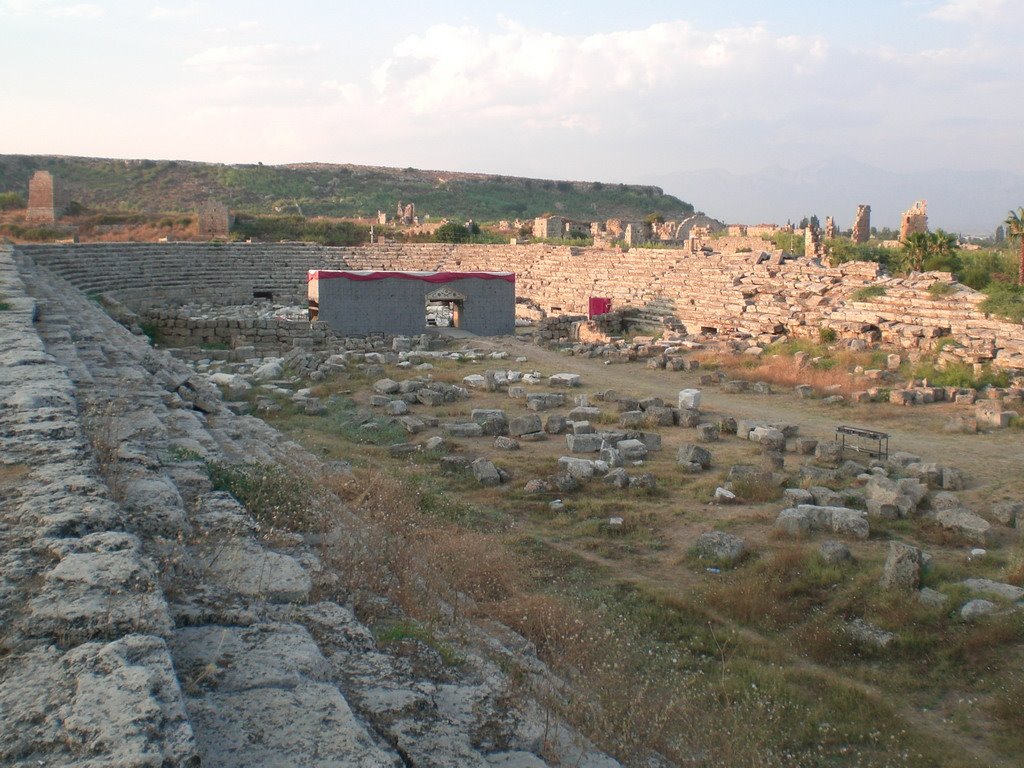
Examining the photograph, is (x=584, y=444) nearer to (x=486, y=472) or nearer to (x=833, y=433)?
(x=486, y=472)

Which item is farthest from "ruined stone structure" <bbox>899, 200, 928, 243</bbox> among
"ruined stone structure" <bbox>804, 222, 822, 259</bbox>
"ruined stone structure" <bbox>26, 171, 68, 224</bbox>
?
"ruined stone structure" <bbox>26, 171, 68, 224</bbox>

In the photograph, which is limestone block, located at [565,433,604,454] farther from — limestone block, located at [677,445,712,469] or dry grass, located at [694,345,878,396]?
dry grass, located at [694,345,878,396]

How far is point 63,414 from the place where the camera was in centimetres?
555

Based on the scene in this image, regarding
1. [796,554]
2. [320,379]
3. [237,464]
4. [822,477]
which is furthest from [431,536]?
[320,379]

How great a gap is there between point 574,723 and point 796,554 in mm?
4353

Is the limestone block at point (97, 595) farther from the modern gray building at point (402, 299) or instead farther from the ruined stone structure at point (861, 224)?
the ruined stone structure at point (861, 224)

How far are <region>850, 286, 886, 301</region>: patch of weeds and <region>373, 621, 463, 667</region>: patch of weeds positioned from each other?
64.7 feet

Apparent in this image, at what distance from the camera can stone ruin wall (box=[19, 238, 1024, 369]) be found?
19.8 meters

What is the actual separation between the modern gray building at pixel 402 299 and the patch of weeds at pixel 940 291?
1161cm

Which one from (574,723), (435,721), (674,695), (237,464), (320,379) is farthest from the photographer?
(320,379)

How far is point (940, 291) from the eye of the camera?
2017cm

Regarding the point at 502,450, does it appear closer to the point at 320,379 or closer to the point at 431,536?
the point at 431,536

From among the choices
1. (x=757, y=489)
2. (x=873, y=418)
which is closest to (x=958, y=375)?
(x=873, y=418)

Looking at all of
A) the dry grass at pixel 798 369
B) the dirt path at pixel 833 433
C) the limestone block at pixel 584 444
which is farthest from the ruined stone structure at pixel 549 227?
the limestone block at pixel 584 444
